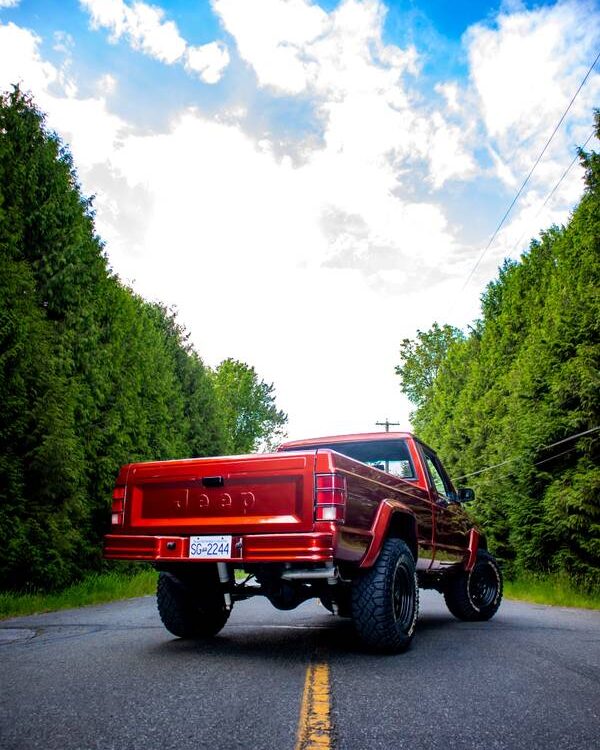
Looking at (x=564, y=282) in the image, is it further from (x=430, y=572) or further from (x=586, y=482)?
(x=430, y=572)

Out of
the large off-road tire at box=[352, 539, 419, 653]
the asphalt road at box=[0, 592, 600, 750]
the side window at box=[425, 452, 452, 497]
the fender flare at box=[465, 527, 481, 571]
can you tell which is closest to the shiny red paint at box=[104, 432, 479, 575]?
the large off-road tire at box=[352, 539, 419, 653]

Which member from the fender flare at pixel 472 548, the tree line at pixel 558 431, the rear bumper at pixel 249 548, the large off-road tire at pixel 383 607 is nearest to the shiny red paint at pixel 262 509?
the rear bumper at pixel 249 548

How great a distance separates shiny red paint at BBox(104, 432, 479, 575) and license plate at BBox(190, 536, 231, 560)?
0.06 meters

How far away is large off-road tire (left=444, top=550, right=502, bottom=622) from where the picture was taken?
7.90 meters

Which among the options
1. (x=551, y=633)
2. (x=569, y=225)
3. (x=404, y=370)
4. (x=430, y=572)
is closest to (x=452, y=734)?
(x=430, y=572)

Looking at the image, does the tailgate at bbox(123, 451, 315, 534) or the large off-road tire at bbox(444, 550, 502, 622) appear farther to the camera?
the large off-road tire at bbox(444, 550, 502, 622)

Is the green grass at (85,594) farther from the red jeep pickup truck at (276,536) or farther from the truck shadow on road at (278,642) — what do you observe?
the red jeep pickup truck at (276,536)

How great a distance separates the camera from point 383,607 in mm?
4875

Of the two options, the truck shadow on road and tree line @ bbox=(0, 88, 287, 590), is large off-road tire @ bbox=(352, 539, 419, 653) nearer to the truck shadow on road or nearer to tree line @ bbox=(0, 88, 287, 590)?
the truck shadow on road

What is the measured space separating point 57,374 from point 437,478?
9.28 m

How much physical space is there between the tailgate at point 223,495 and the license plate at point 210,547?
0.07 meters

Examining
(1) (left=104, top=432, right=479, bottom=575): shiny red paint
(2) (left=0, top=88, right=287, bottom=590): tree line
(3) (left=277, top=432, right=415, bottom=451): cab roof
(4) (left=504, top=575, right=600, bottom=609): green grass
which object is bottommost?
(4) (left=504, top=575, right=600, bottom=609): green grass

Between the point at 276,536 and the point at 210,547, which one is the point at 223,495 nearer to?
the point at 210,547

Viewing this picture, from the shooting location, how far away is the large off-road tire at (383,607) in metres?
4.87
